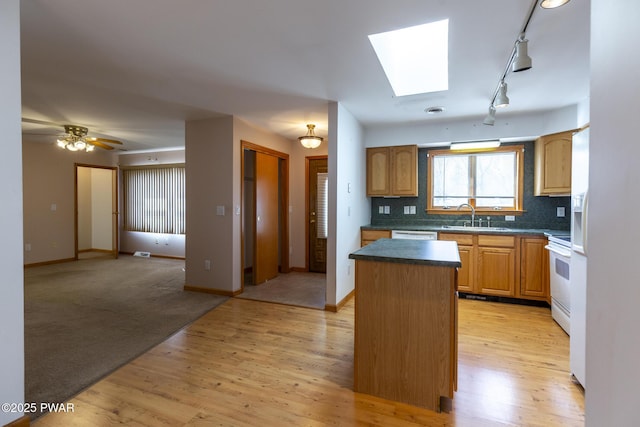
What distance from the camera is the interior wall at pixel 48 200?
5.86m

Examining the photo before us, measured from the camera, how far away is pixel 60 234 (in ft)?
20.9

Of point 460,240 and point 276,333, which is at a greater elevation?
point 460,240

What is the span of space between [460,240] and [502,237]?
500 mm

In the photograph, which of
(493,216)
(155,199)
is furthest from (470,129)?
(155,199)

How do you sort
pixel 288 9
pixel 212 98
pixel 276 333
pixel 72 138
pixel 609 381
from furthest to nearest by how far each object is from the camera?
pixel 72 138
pixel 212 98
pixel 276 333
pixel 288 9
pixel 609 381

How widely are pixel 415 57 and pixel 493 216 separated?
9.26 feet

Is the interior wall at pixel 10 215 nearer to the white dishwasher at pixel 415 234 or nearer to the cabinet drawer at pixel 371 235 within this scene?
the cabinet drawer at pixel 371 235

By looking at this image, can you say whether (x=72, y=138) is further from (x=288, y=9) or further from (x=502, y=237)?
(x=502, y=237)

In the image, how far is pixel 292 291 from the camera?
173 inches

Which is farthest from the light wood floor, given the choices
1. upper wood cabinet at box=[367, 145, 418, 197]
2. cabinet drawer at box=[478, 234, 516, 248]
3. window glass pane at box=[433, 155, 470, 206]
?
upper wood cabinet at box=[367, 145, 418, 197]

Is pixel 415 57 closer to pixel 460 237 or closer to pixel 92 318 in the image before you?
pixel 460 237

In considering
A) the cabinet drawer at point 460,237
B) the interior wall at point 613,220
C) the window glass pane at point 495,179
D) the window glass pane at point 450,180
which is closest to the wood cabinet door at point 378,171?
the window glass pane at point 450,180

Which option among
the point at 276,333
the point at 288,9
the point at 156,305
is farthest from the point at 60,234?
the point at 288,9

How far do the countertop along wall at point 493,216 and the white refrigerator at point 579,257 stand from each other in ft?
7.27
